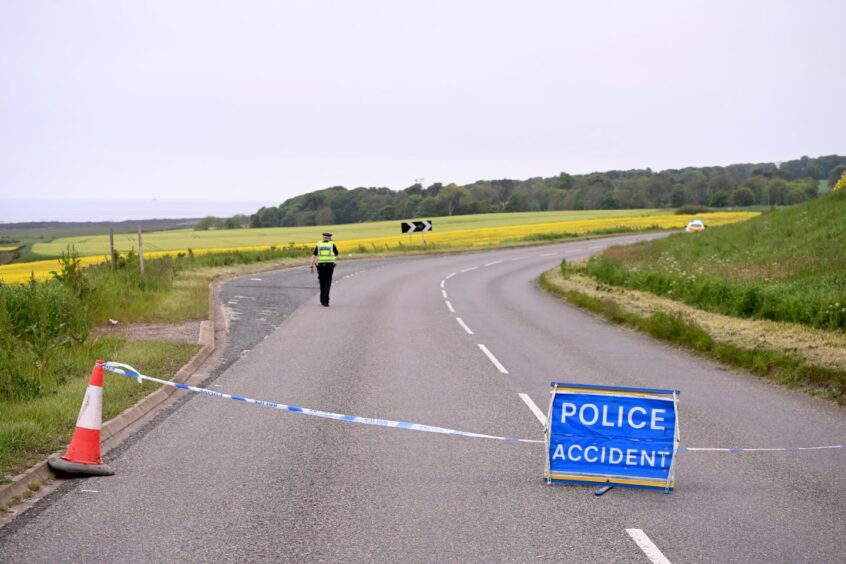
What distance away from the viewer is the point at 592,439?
710 cm

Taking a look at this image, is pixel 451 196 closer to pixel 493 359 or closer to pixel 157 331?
pixel 157 331

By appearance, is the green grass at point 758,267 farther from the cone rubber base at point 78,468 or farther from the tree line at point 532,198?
the tree line at point 532,198

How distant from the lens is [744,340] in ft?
47.5

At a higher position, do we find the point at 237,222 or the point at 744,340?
the point at 237,222

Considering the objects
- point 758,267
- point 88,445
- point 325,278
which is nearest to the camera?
point 88,445

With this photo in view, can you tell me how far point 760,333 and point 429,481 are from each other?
9798 millimetres

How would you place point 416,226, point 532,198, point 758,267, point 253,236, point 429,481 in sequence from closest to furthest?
point 429,481 → point 758,267 → point 416,226 → point 253,236 → point 532,198

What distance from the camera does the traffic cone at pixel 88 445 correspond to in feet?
23.5

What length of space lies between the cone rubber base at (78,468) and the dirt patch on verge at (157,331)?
27.2 feet

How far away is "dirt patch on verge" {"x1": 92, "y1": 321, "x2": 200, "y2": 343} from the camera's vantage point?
623 inches

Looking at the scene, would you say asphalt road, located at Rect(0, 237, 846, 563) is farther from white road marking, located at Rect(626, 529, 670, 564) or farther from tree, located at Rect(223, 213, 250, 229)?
tree, located at Rect(223, 213, 250, 229)

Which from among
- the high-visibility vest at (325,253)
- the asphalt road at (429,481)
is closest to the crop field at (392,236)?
the high-visibility vest at (325,253)

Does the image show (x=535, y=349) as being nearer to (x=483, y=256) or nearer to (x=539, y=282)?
(x=539, y=282)

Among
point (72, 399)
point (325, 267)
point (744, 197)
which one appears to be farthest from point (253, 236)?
point (72, 399)
